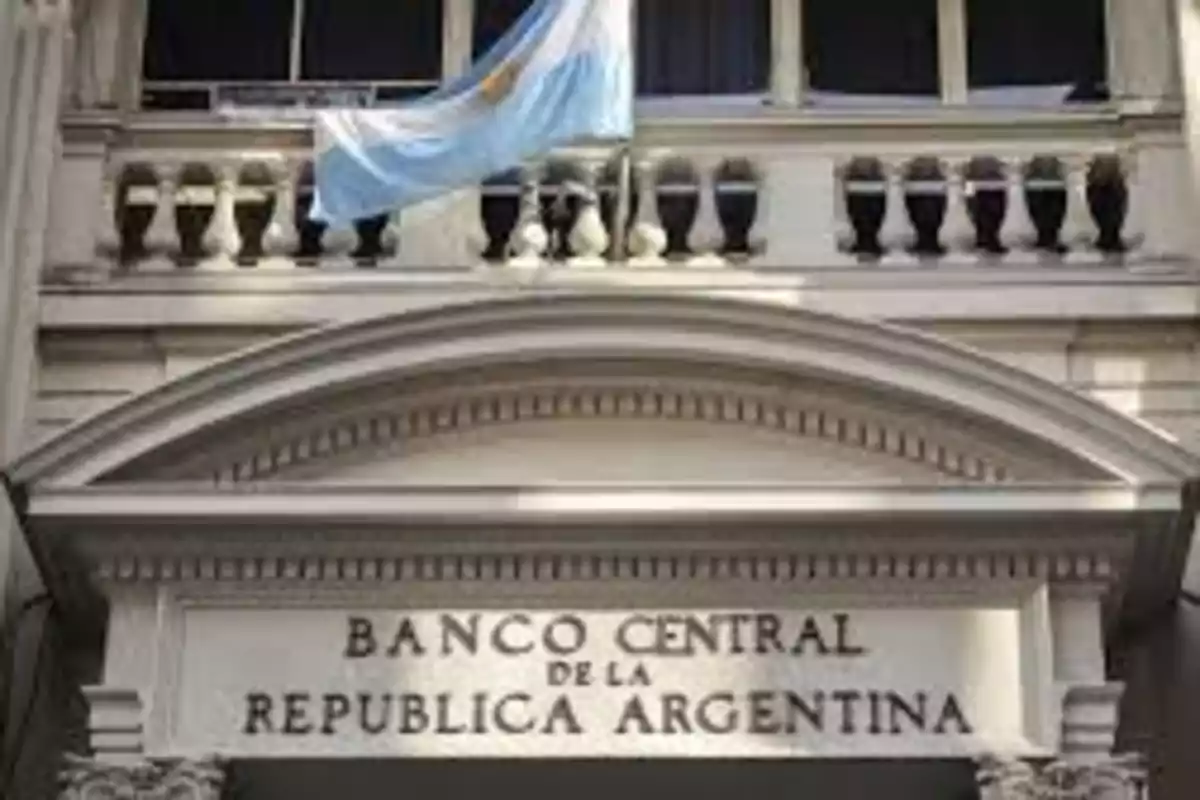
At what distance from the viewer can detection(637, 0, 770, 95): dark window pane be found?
14156 millimetres

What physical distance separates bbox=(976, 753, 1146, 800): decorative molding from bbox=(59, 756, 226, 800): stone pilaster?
114 inches

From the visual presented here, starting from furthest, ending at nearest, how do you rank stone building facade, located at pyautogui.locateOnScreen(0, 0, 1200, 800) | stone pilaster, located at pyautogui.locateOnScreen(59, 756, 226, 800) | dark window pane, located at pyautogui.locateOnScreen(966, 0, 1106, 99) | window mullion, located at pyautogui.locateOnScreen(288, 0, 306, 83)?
window mullion, located at pyautogui.locateOnScreen(288, 0, 306, 83) → dark window pane, located at pyautogui.locateOnScreen(966, 0, 1106, 99) → stone building facade, located at pyautogui.locateOnScreen(0, 0, 1200, 800) → stone pilaster, located at pyautogui.locateOnScreen(59, 756, 226, 800)

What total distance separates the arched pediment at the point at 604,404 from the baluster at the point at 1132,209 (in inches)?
73.1

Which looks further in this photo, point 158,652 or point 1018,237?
point 1018,237

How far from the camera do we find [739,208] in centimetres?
1350

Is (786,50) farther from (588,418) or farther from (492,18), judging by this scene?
(588,418)

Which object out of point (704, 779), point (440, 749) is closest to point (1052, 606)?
point (704, 779)

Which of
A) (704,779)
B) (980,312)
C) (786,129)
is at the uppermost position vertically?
(786,129)

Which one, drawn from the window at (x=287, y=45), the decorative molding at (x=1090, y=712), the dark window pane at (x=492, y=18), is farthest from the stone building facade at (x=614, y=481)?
the dark window pane at (x=492, y=18)

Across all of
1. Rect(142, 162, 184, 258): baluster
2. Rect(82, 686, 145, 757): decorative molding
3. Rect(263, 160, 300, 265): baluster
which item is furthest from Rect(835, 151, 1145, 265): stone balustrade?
Rect(82, 686, 145, 757): decorative molding

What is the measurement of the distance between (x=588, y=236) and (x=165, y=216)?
1.85m

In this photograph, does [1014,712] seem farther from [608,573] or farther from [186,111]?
[186,111]

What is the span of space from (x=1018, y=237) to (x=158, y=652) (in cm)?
413

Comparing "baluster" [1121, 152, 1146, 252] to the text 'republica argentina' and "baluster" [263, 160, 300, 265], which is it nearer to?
the text 'republica argentina'
